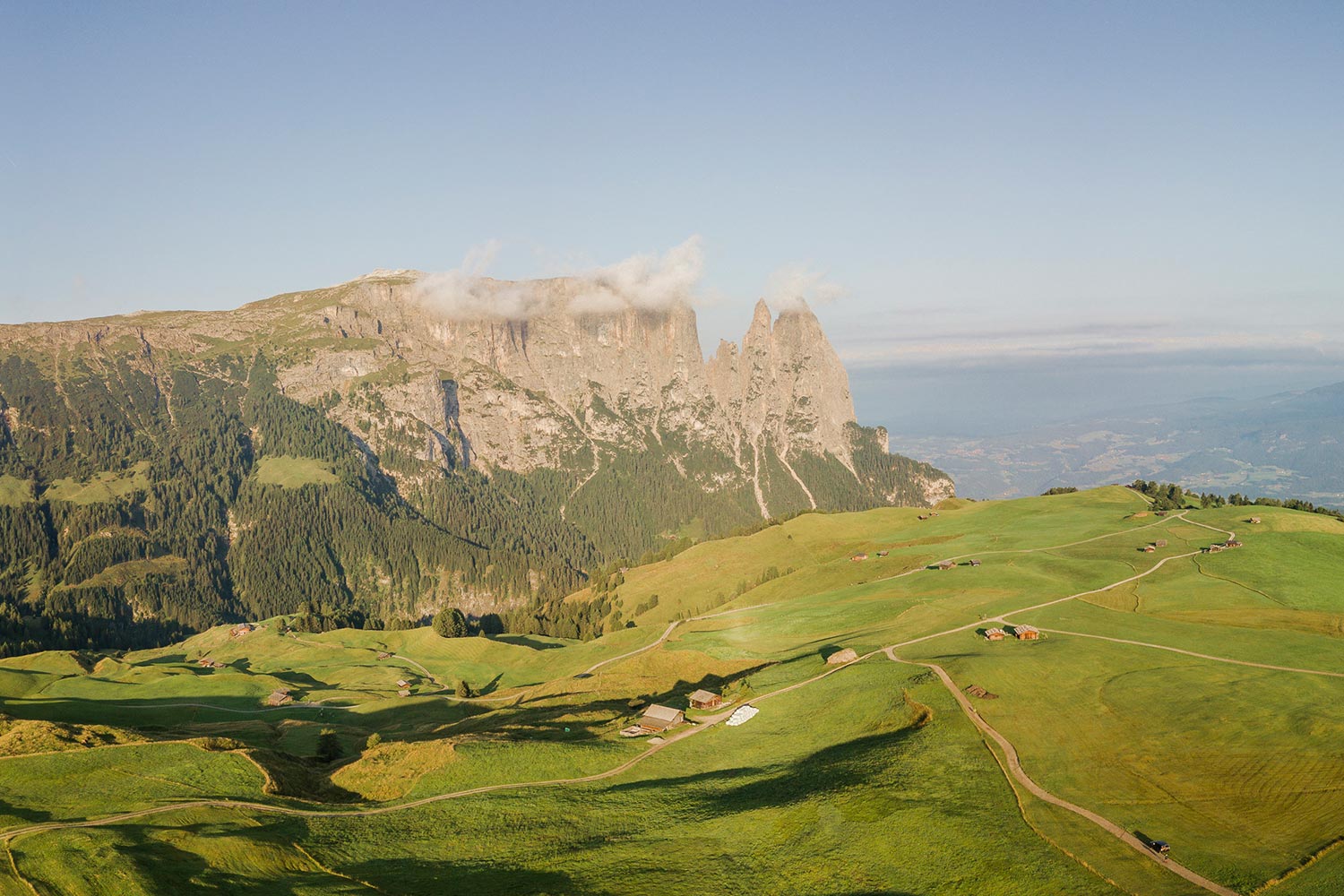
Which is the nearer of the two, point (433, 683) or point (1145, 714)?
point (1145, 714)

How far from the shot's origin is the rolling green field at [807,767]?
45.6 metres

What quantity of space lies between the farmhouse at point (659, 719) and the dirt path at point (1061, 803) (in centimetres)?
2924

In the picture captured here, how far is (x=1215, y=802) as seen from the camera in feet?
170

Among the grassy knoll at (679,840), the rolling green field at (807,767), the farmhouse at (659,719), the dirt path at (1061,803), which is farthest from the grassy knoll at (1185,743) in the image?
the farmhouse at (659,719)

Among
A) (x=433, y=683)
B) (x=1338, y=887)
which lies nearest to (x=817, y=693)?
(x=1338, y=887)

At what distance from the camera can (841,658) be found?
315ft

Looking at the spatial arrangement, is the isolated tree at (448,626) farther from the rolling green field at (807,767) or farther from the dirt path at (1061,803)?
the dirt path at (1061,803)

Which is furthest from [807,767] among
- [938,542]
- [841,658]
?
[938,542]

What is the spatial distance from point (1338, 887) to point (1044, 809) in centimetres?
1589

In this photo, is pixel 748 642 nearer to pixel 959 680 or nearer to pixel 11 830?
pixel 959 680

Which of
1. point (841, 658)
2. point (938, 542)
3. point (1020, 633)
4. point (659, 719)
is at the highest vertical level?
point (1020, 633)

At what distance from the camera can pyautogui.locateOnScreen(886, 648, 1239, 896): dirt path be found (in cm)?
4322

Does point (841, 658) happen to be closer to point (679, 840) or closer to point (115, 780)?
point (679, 840)

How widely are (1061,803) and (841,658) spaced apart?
4295cm
